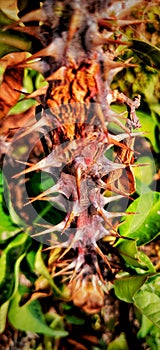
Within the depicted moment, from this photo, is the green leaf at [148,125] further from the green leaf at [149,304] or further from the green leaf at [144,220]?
the green leaf at [149,304]

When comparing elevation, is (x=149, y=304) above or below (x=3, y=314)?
below

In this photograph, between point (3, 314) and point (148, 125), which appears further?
point (148, 125)

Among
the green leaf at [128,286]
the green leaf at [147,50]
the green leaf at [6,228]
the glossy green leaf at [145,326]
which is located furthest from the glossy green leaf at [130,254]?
the green leaf at [147,50]

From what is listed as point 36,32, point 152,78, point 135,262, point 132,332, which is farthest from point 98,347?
point 36,32

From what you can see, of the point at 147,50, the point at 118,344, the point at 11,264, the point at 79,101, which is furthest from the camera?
the point at 118,344

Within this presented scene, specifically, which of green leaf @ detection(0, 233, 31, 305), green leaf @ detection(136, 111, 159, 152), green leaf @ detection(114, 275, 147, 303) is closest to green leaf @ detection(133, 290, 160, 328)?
green leaf @ detection(114, 275, 147, 303)

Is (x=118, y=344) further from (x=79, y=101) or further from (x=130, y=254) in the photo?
(x=79, y=101)

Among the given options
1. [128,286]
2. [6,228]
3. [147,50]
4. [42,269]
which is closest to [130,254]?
[128,286]

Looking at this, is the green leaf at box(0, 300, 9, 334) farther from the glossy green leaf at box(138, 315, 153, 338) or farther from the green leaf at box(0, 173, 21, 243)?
the glossy green leaf at box(138, 315, 153, 338)
